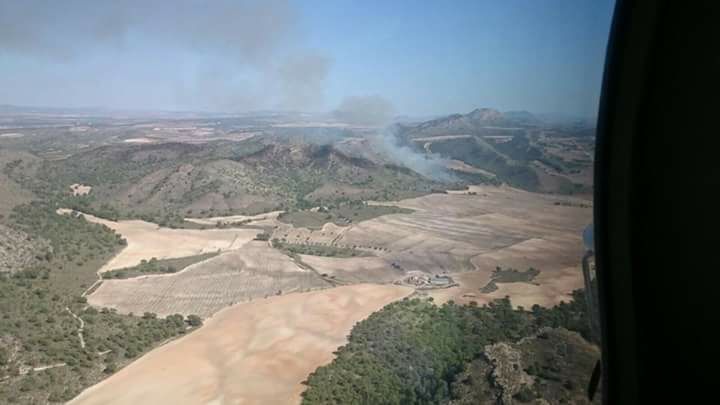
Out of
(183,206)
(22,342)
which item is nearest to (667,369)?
(22,342)

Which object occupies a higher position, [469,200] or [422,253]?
[469,200]

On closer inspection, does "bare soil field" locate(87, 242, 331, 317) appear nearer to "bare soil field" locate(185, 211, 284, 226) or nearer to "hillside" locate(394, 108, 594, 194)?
"bare soil field" locate(185, 211, 284, 226)

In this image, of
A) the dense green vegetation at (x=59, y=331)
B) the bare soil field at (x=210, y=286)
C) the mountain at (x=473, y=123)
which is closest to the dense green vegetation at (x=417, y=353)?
the mountain at (x=473, y=123)

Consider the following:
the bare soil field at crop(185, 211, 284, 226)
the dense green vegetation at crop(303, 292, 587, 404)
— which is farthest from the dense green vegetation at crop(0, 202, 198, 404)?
the bare soil field at crop(185, 211, 284, 226)

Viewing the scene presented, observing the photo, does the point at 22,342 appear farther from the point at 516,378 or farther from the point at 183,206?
the point at 183,206

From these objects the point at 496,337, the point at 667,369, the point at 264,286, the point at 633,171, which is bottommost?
the point at 264,286

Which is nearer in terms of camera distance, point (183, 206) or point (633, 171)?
point (633, 171)

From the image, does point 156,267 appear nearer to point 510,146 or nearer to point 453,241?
point 453,241
